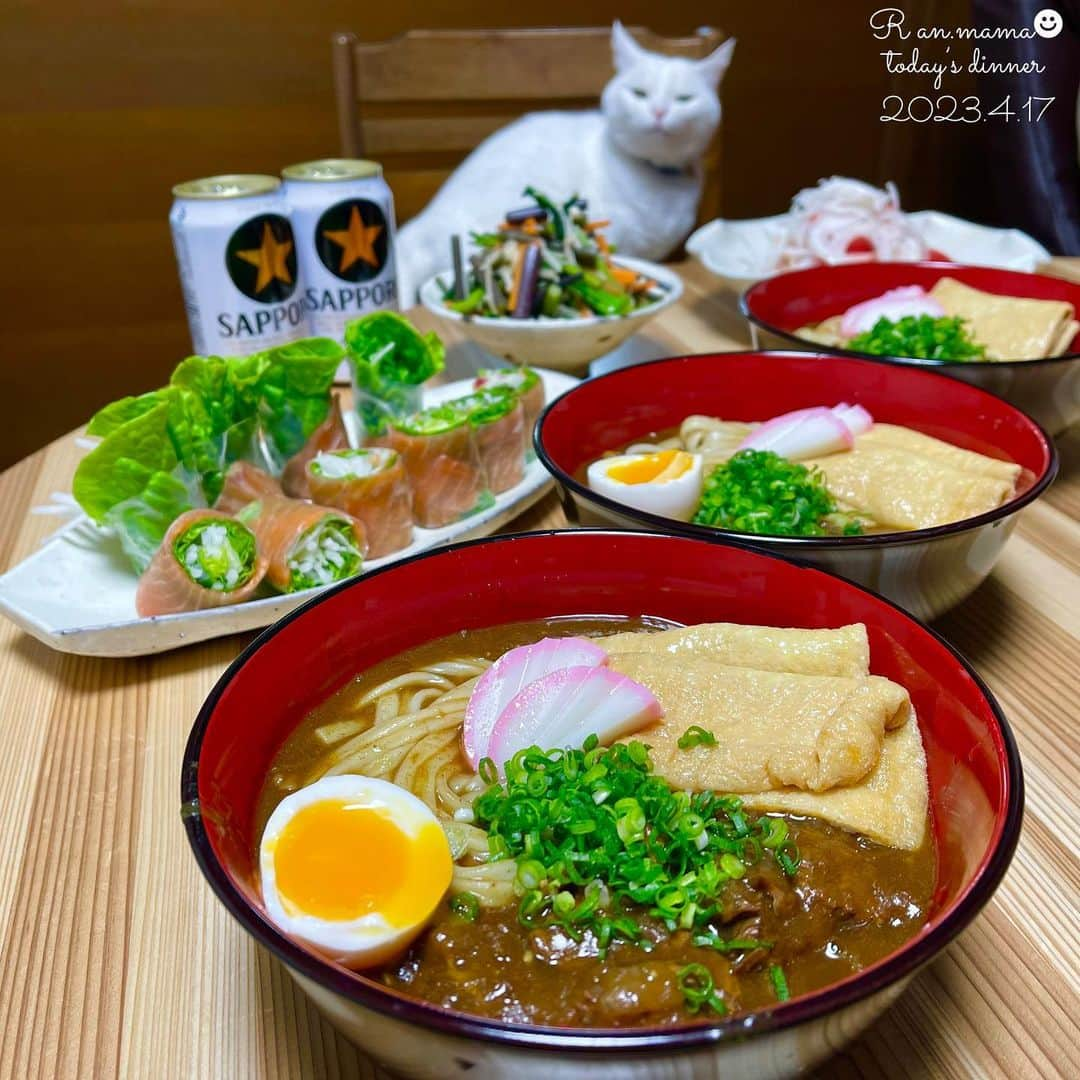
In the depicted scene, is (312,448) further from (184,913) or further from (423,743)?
(184,913)

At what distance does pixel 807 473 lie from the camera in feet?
5.46

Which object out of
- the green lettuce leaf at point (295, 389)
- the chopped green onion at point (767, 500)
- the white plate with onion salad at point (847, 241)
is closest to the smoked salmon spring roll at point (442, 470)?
the green lettuce leaf at point (295, 389)

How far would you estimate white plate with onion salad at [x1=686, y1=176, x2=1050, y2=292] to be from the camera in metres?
2.92

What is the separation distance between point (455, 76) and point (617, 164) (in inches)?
27.7

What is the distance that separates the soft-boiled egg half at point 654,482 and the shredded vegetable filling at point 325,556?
0.45 m

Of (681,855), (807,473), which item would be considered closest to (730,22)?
(807,473)

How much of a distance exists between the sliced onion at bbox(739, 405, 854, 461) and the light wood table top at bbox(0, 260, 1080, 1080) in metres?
0.37

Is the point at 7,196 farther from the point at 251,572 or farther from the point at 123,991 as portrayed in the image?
the point at 123,991

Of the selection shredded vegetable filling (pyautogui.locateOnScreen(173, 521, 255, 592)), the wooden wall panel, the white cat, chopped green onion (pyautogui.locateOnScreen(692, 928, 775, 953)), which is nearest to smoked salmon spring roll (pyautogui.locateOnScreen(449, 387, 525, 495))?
shredded vegetable filling (pyautogui.locateOnScreen(173, 521, 255, 592))

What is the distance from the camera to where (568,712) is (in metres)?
1.10

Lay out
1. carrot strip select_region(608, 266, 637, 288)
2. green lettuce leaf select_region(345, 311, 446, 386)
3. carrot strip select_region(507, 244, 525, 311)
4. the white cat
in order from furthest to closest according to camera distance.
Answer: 1. the white cat
2. carrot strip select_region(608, 266, 637, 288)
3. carrot strip select_region(507, 244, 525, 311)
4. green lettuce leaf select_region(345, 311, 446, 386)

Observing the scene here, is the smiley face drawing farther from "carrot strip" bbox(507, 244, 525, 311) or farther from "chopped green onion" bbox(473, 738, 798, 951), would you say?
"chopped green onion" bbox(473, 738, 798, 951)

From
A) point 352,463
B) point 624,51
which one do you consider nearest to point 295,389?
point 352,463

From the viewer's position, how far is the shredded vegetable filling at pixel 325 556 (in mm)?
1623
